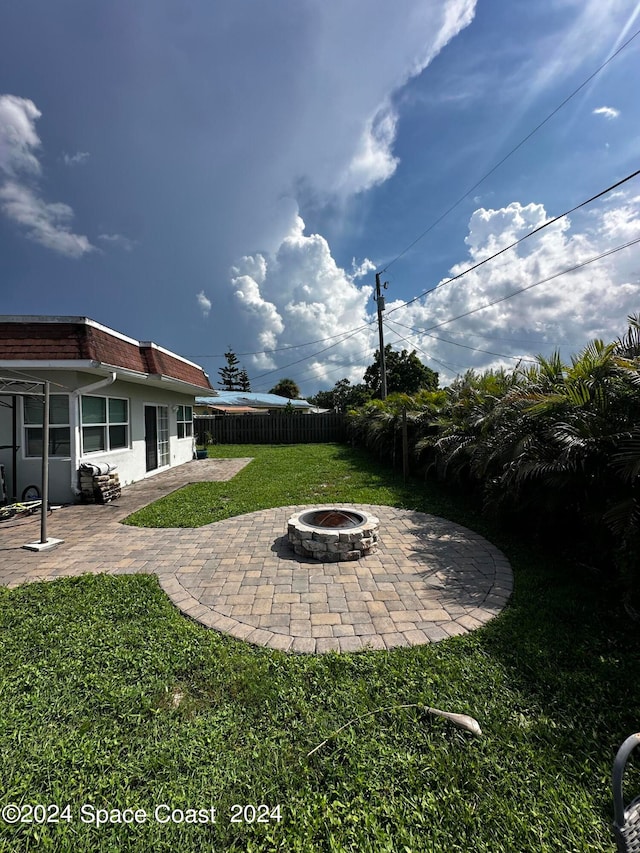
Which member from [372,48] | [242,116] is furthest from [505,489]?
[242,116]

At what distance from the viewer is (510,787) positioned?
1552mm

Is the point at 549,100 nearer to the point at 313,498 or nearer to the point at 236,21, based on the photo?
the point at 236,21

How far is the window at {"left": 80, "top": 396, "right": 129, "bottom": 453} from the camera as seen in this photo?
710 centimetres

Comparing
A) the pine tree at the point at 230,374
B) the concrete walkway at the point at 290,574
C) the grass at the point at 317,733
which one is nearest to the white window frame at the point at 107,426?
the concrete walkway at the point at 290,574

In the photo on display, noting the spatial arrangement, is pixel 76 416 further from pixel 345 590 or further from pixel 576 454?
pixel 576 454

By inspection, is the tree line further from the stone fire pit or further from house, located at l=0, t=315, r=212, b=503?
house, located at l=0, t=315, r=212, b=503

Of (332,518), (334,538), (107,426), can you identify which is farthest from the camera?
(107,426)

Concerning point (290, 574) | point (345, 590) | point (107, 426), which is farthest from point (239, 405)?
point (345, 590)

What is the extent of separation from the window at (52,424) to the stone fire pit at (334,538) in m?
5.35

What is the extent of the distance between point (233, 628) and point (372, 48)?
A: 392 inches

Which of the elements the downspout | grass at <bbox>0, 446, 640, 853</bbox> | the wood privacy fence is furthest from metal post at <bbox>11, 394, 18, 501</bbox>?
the wood privacy fence

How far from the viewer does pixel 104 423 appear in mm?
7672

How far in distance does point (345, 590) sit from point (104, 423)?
6.86m

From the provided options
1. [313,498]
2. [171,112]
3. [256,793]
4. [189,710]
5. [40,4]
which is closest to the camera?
[256,793]
